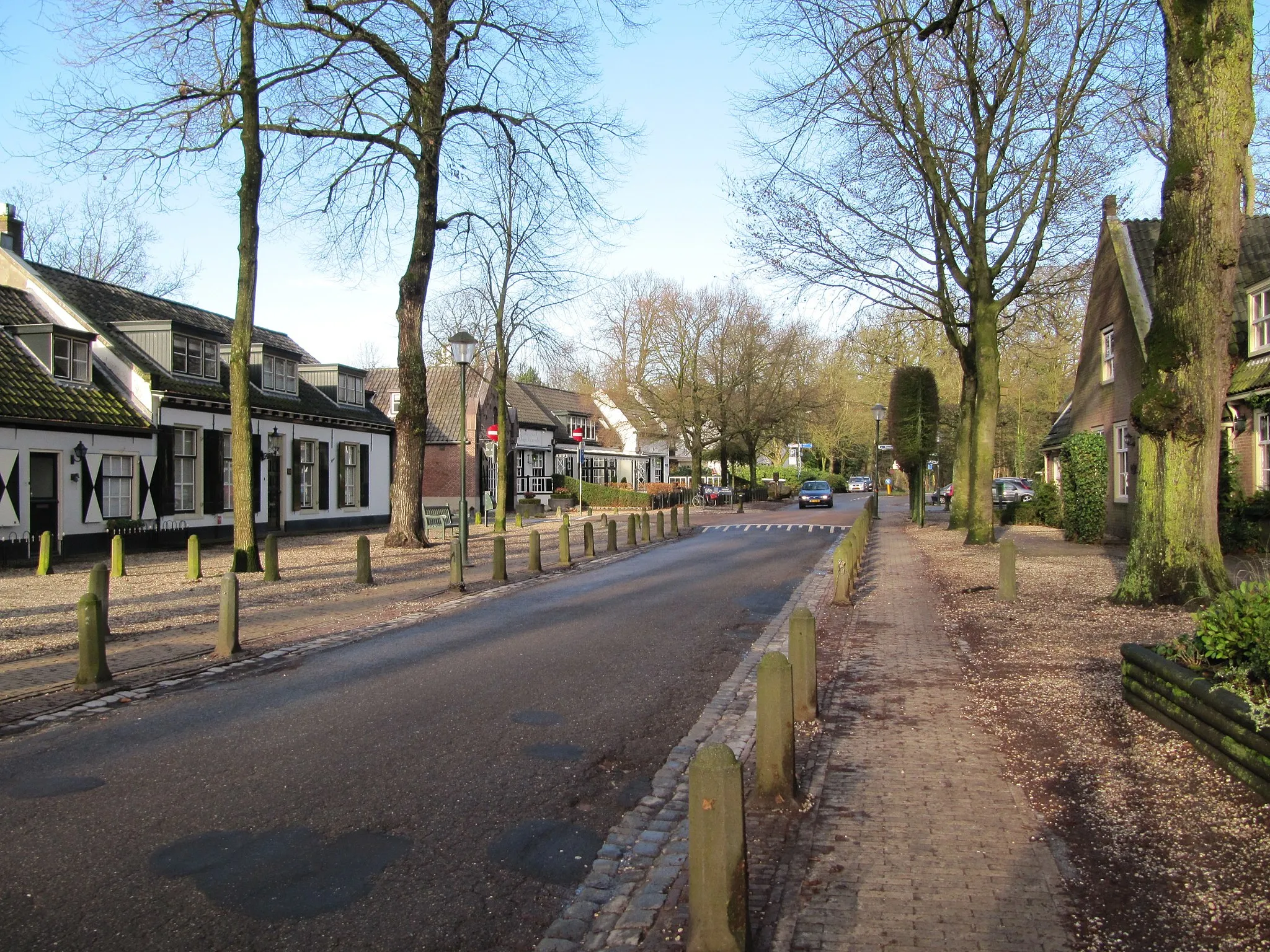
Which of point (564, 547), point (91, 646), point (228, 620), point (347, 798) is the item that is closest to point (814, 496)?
point (564, 547)

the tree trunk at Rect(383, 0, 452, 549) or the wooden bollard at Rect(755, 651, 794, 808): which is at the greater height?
the tree trunk at Rect(383, 0, 452, 549)

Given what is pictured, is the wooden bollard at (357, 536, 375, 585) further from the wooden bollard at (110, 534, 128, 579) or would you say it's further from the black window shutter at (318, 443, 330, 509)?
the black window shutter at (318, 443, 330, 509)

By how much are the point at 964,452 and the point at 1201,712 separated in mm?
23714

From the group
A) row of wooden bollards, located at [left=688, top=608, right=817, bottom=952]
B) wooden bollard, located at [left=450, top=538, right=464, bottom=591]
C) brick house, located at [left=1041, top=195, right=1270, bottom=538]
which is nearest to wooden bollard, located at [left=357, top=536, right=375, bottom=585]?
wooden bollard, located at [left=450, top=538, right=464, bottom=591]

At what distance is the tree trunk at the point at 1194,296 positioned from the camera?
380 inches

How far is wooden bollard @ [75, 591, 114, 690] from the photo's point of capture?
26.0 ft

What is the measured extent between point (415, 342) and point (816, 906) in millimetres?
18193

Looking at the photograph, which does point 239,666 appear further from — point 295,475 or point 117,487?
point 295,475

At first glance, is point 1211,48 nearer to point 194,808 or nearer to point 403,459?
point 194,808

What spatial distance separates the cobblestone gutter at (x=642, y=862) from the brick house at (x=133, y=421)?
18.0m

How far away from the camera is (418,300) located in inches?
819

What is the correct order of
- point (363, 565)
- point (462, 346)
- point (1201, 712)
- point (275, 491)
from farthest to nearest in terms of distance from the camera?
point (275, 491) → point (462, 346) → point (363, 565) → point (1201, 712)

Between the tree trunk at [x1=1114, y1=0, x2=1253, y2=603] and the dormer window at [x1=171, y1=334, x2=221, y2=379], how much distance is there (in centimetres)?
2227

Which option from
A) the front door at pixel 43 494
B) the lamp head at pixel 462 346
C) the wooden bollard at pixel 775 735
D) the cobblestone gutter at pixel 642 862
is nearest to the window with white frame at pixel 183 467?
the front door at pixel 43 494
